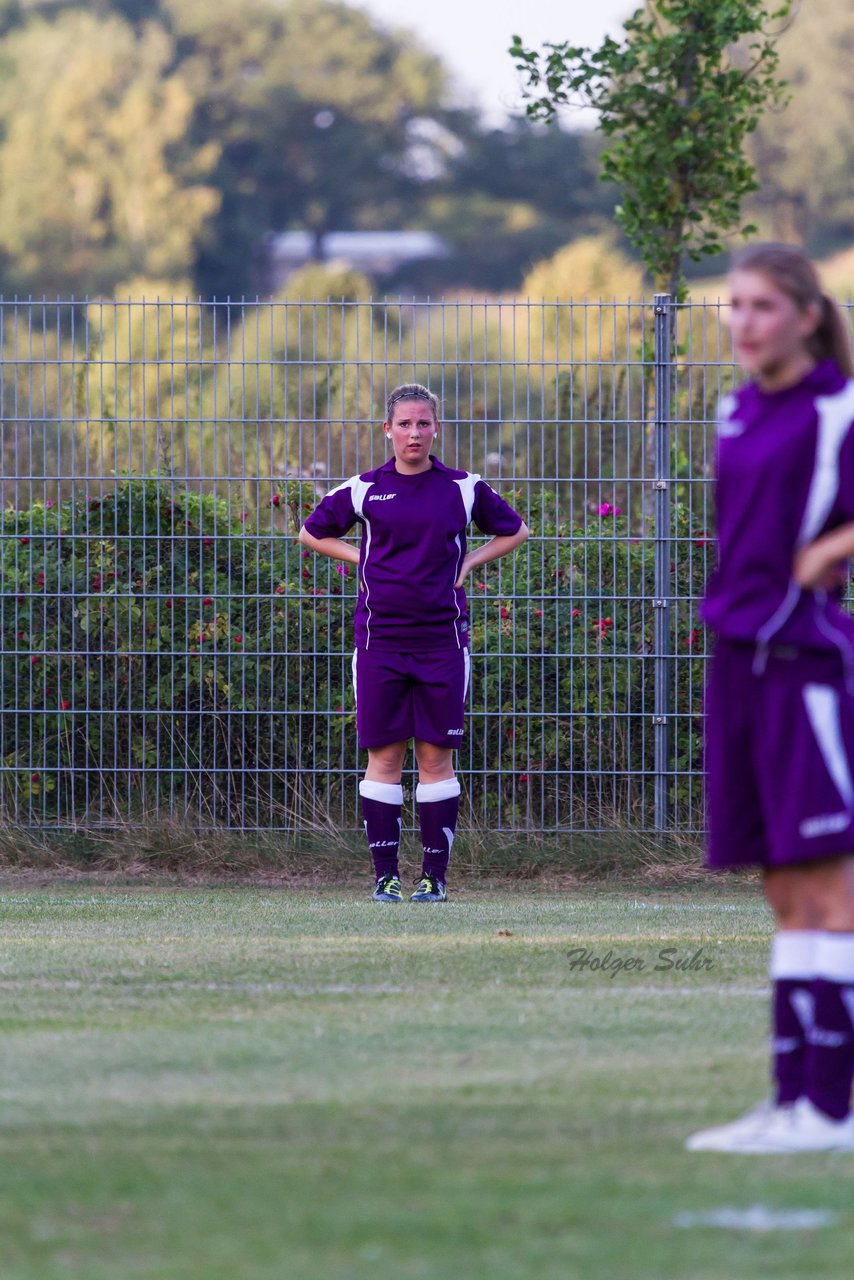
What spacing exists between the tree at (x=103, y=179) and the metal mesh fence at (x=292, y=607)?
52.6 meters

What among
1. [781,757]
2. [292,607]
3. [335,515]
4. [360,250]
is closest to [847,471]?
[781,757]

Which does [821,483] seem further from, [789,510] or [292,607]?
[292,607]

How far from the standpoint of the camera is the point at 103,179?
213 ft

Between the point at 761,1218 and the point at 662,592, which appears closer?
the point at 761,1218

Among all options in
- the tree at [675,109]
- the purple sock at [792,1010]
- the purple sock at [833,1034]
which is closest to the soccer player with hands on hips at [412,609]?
the tree at [675,109]

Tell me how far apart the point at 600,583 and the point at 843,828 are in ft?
18.1

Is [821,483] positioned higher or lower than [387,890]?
higher

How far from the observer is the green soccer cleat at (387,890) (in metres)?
7.87

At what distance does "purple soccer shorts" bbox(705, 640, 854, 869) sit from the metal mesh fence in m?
5.33

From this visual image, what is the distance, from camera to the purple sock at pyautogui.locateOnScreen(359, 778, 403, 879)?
26.0 ft

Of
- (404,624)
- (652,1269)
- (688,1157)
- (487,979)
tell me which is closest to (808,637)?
(688,1157)

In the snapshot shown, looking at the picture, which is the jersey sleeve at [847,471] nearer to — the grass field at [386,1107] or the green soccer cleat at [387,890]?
the grass field at [386,1107]

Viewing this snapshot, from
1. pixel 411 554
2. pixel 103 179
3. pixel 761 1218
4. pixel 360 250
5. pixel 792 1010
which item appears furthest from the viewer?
pixel 360 250

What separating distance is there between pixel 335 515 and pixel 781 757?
4438mm
